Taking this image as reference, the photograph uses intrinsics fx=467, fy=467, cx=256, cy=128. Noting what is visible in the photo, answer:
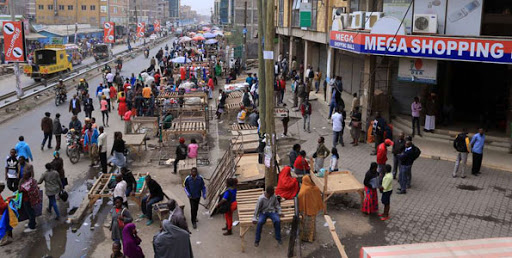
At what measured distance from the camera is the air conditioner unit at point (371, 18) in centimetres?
1658

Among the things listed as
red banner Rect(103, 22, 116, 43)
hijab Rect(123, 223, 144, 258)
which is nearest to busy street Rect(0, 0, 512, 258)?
hijab Rect(123, 223, 144, 258)

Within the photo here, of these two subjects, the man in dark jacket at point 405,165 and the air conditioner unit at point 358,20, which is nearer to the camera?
the man in dark jacket at point 405,165

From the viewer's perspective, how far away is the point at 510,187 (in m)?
12.6

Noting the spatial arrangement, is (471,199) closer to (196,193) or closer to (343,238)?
(343,238)

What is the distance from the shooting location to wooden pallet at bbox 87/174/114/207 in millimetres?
11328

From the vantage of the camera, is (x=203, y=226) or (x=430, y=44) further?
(x=430, y=44)

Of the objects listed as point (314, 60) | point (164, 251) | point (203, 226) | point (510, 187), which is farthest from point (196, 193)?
point (314, 60)

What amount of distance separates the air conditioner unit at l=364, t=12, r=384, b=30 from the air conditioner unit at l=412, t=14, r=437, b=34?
152 centimetres

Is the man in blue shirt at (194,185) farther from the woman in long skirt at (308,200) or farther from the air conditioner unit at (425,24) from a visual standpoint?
the air conditioner unit at (425,24)

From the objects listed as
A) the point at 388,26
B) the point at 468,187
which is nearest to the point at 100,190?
the point at 468,187

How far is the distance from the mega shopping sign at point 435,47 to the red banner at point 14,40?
653 inches

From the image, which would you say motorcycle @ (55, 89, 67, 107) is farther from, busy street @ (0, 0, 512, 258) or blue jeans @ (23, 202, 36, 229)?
blue jeans @ (23, 202, 36, 229)

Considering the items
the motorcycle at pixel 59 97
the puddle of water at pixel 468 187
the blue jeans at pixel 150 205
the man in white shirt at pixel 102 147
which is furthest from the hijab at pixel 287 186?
the motorcycle at pixel 59 97

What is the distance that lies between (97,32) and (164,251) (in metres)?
79.6
